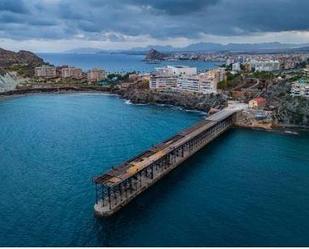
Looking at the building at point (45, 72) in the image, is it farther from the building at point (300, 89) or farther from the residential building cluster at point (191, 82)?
the building at point (300, 89)

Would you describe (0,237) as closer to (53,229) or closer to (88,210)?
(53,229)

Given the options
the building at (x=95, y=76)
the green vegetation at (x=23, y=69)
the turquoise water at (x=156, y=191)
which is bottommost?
the turquoise water at (x=156, y=191)

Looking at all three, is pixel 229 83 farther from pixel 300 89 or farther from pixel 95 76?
pixel 95 76

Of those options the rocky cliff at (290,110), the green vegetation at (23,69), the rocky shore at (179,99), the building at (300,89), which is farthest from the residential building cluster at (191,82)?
the green vegetation at (23,69)

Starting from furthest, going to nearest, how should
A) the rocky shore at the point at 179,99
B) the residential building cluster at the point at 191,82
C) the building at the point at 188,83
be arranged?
the building at the point at 188,83
the residential building cluster at the point at 191,82
the rocky shore at the point at 179,99

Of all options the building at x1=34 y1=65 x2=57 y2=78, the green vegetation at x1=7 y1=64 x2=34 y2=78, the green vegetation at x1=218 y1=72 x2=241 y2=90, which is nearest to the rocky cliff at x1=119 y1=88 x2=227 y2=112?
the green vegetation at x1=218 y1=72 x2=241 y2=90

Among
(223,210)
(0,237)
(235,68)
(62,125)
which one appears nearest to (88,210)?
(0,237)

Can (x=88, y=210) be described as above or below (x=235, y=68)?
below

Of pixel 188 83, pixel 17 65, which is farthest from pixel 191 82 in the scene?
pixel 17 65
